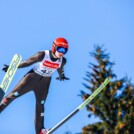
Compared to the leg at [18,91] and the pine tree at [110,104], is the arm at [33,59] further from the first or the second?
the pine tree at [110,104]

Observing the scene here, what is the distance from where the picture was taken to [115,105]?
2997 centimetres

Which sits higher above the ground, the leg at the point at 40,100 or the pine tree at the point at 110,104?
the pine tree at the point at 110,104

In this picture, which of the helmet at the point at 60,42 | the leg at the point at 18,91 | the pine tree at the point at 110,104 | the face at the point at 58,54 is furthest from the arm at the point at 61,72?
the pine tree at the point at 110,104

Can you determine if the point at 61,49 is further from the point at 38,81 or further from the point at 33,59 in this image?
the point at 38,81

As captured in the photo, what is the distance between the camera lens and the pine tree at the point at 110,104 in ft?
94.6

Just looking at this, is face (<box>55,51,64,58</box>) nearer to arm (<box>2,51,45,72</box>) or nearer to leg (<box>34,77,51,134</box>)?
arm (<box>2,51,45,72</box>)

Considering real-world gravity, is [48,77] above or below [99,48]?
below

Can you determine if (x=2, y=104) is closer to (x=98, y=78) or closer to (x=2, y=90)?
(x=2, y=90)

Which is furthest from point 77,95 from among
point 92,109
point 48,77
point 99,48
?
point 48,77

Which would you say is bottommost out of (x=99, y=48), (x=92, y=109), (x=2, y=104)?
(x=2, y=104)

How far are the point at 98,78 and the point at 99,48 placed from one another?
7.78 ft

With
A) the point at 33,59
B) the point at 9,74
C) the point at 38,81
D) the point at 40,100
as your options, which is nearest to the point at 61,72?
the point at 38,81

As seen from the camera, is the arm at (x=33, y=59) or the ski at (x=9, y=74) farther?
the arm at (x=33, y=59)

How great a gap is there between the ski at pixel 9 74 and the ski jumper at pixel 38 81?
190 millimetres
